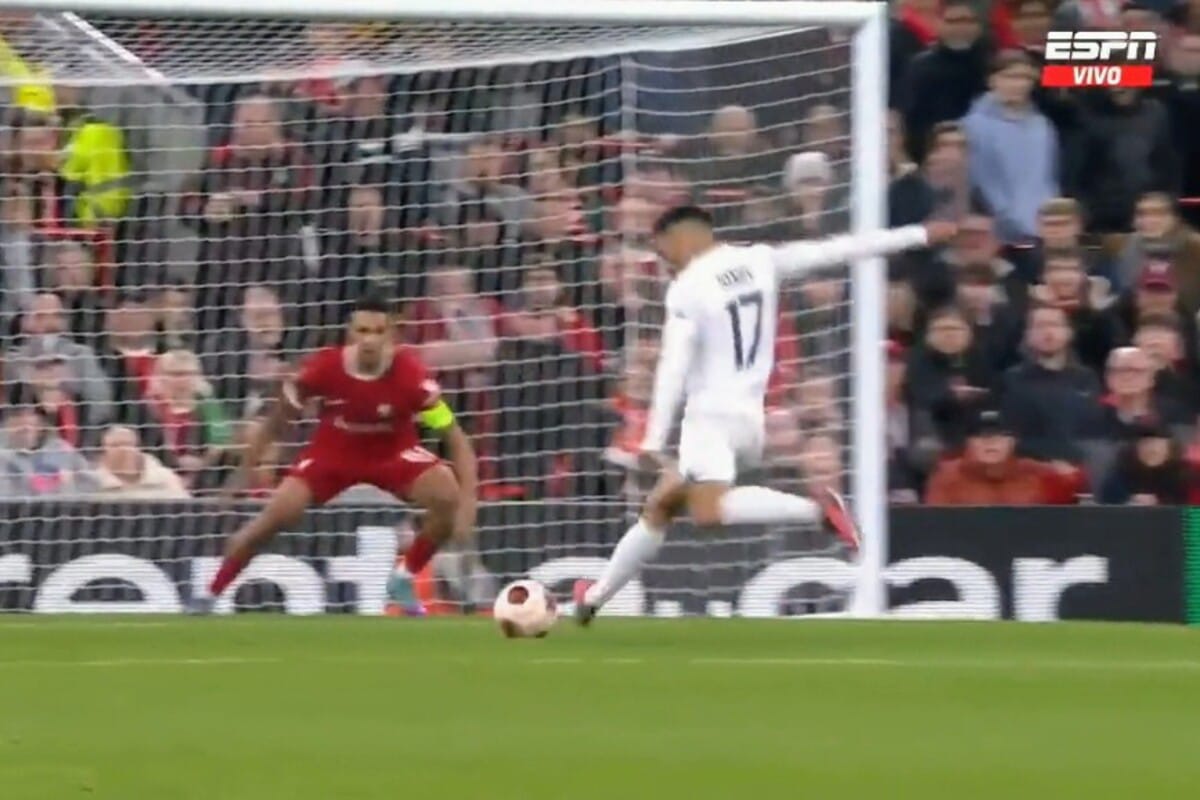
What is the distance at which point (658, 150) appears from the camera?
1281 cm

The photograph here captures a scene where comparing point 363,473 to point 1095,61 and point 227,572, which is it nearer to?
point 227,572

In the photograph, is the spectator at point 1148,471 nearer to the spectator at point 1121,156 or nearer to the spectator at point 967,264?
the spectator at point 967,264

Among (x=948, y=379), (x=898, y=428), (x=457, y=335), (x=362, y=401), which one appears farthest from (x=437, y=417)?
(x=948, y=379)

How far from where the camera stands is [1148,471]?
43.0ft

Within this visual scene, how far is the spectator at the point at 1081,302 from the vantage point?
527 inches

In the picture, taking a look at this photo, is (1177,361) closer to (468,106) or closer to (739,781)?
(468,106)

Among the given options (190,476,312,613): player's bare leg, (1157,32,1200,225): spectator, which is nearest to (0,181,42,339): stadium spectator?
(190,476,312,613): player's bare leg

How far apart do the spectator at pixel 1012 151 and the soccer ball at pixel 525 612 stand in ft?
14.1

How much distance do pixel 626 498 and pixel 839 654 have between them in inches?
122

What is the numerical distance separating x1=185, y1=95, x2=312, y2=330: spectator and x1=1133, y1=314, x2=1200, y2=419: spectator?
12.9 feet

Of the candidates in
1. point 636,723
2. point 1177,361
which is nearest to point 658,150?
point 1177,361

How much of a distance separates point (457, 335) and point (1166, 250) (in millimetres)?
3405

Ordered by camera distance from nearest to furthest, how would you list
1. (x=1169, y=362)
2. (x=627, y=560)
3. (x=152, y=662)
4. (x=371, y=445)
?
(x=152, y=662) → (x=627, y=560) → (x=371, y=445) → (x=1169, y=362)

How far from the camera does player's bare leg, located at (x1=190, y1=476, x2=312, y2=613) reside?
1209cm
